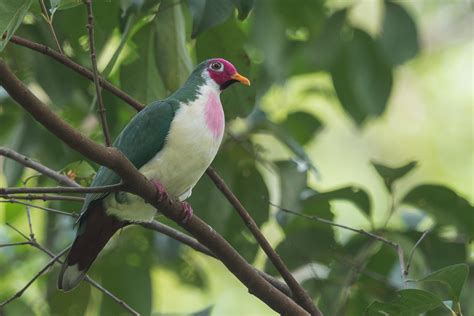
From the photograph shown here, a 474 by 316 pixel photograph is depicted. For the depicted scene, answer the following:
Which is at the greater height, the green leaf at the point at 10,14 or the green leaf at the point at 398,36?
the green leaf at the point at 10,14

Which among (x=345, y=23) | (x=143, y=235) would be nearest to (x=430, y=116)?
(x=345, y=23)

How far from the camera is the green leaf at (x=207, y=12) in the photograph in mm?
2834

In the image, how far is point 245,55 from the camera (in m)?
3.36

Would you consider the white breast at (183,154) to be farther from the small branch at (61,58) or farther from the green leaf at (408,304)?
the green leaf at (408,304)

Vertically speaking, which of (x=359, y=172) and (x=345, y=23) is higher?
(x=345, y=23)

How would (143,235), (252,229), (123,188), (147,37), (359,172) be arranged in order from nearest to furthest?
1. (123,188)
2. (252,229)
3. (147,37)
4. (143,235)
5. (359,172)

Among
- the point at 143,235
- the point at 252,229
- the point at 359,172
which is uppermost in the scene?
the point at 252,229

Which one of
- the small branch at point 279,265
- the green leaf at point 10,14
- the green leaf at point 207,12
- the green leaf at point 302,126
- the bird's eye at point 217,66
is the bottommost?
the green leaf at point 302,126

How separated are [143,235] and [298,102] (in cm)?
145

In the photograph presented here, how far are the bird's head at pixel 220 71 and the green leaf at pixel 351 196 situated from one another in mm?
637

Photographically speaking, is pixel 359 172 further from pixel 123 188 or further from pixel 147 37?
pixel 123 188

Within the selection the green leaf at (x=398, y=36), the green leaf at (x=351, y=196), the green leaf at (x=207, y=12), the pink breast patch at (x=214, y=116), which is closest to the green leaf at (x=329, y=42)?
the green leaf at (x=398, y=36)

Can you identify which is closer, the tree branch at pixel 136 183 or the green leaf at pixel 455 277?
the tree branch at pixel 136 183

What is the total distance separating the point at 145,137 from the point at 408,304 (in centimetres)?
92
